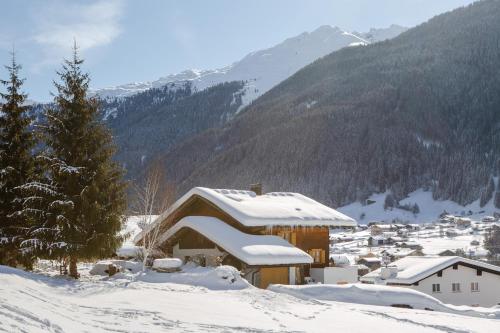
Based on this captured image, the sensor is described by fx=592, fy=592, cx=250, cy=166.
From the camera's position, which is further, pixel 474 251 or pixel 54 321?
pixel 474 251

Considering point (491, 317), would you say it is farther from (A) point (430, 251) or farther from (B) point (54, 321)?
(A) point (430, 251)

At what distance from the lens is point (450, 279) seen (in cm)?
4438

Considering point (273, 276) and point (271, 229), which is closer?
point (273, 276)

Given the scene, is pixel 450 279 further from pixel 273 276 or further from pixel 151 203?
pixel 151 203

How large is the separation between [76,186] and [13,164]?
3.39 metres

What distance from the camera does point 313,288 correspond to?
28.7m

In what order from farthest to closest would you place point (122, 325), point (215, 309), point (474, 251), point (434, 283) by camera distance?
point (474, 251), point (434, 283), point (215, 309), point (122, 325)

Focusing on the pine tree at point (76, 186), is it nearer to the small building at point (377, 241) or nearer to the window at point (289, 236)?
the window at point (289, 236)

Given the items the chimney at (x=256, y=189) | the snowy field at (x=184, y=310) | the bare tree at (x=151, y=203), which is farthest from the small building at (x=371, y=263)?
the snowy field at (x=184, y=310)

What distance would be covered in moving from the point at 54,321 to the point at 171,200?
28.3 metres

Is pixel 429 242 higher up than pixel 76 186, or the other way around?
pixel 76 186

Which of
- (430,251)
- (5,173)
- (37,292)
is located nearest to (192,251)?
(5,173)

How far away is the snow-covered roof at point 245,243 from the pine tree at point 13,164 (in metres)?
10.3

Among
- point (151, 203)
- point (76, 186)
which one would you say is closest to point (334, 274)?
point (151, 203)
